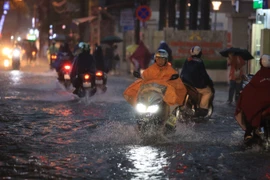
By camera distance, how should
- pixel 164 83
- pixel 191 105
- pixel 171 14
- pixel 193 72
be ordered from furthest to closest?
pixel 171 14
pixel 191 105
pixel 193 72
pixel 164 83

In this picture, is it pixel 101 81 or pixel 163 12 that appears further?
pixel 163 12

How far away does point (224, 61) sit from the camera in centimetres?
3077

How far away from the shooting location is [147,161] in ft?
33.7

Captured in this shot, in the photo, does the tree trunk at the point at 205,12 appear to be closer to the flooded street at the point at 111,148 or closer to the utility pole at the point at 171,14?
the utility pole at the point at 171,14

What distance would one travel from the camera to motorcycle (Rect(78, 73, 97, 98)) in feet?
67.5

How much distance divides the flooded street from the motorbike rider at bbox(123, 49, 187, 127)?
602 millimetres

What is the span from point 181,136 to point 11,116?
15.5 ft

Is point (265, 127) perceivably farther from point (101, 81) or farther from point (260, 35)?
point (260, 35)

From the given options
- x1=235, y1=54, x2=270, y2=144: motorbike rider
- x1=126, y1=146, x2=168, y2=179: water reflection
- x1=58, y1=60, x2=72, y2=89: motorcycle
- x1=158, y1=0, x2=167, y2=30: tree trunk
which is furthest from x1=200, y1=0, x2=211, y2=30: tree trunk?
x1=126, y1=146, x2=168, y2=179: water reflection

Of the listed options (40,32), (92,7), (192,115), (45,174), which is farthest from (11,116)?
(40,32)

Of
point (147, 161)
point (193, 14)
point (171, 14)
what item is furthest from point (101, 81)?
point (171, 14)

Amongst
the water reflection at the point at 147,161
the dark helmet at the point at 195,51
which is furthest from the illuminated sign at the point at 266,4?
the water reflection at the point at 147,161

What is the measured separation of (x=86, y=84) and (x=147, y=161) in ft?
34.2

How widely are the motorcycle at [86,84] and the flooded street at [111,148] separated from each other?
204 cm
